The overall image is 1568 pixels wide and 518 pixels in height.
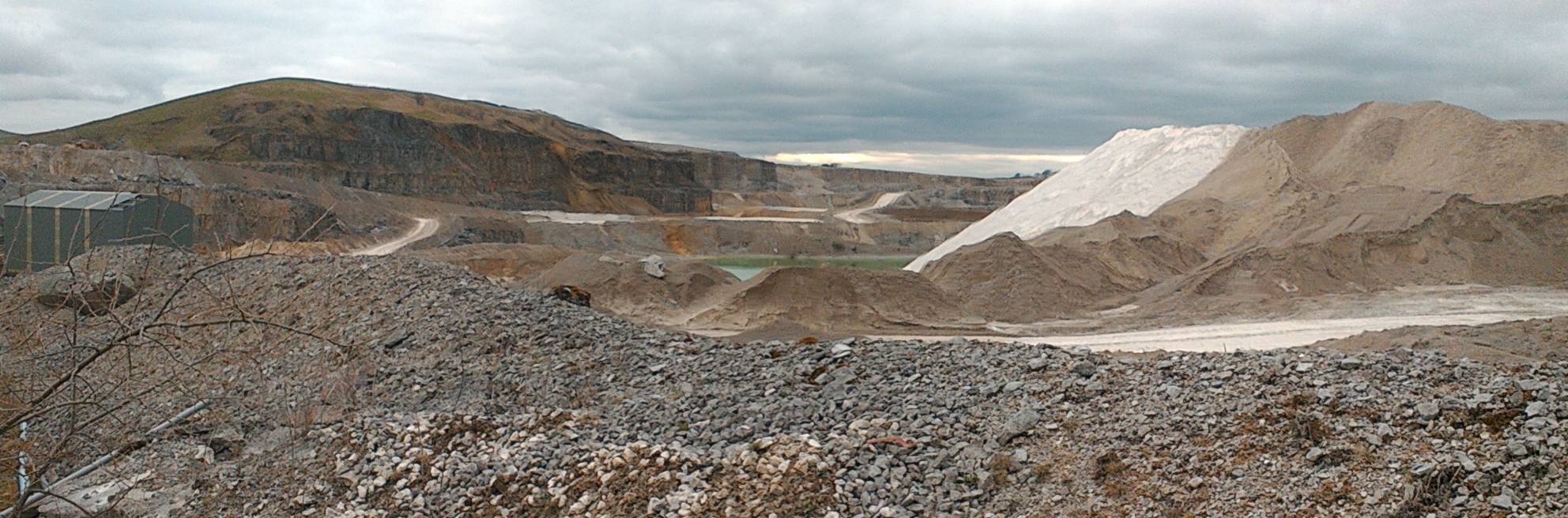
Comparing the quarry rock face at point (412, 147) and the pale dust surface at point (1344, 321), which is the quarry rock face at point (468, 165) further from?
the pale dust surface at point (1344, 321)

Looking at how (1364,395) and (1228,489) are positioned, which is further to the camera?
(1364,395)

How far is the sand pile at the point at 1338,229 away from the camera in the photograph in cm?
2381

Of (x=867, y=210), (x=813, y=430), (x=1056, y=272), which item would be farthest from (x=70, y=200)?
(x=867, y=210)

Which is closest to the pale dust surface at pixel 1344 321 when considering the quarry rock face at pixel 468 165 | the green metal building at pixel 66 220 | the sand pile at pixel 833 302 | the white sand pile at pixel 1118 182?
the sand pile at pixel 833 302

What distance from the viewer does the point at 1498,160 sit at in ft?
97.6

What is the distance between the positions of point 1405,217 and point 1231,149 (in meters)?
13.0

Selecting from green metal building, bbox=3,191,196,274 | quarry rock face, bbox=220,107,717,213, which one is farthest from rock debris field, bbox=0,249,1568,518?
quarry rock face, bbox=220,107,717,213

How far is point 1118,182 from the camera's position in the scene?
37469 millimetres

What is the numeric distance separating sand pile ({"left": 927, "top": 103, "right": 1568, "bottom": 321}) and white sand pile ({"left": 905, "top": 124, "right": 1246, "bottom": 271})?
1.23 metres

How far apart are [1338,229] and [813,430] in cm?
2255

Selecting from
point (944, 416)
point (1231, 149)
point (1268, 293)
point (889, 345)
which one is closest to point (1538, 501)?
point (944, 416)

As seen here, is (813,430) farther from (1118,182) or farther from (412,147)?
(412,147)

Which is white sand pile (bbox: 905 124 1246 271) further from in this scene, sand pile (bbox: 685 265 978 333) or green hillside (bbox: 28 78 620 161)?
green hillside (bbox: 28 78 620 161)

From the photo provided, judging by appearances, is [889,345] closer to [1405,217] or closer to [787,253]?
[1405,217]
